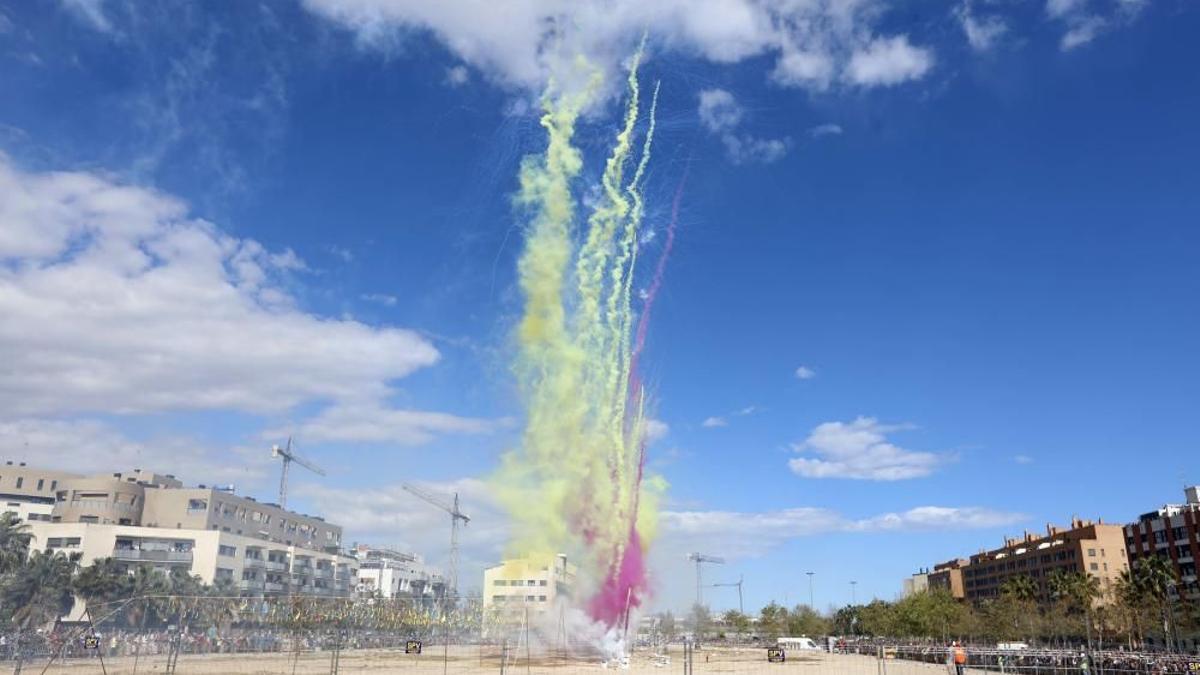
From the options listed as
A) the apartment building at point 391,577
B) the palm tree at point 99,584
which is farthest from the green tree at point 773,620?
the palm tree at point 99,584

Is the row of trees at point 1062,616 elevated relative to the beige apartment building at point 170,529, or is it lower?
lower

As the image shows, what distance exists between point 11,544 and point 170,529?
22004 millimetres

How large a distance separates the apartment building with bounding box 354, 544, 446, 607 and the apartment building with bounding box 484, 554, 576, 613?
14.3 metres

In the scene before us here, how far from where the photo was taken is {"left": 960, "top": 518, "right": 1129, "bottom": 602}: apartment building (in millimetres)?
124188

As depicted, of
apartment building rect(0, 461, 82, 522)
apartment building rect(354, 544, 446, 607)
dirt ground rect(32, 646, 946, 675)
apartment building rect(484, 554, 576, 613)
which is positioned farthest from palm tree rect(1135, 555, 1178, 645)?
apartment building rect(0, 461, 82, 522)

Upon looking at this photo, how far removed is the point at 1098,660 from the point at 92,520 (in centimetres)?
10456

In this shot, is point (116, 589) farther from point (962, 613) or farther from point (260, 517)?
point (962, 613)

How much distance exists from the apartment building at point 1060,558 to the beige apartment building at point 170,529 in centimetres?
10657

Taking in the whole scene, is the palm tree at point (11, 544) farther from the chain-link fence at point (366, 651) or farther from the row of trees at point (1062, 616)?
the row of trees at point (1062, 616)

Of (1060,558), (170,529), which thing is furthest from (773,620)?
(170,529)

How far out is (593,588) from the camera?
73688 mm

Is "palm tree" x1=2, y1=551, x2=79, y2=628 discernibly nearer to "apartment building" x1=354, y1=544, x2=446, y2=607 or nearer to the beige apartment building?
the beige apartment building

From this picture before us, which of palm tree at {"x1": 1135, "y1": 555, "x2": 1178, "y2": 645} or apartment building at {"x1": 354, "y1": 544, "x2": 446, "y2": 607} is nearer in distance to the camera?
palm tree at {"x1": 1135, "y1": 555, "x2": 1178, "y2": 645}

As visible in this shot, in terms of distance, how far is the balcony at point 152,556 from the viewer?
9281 cm
